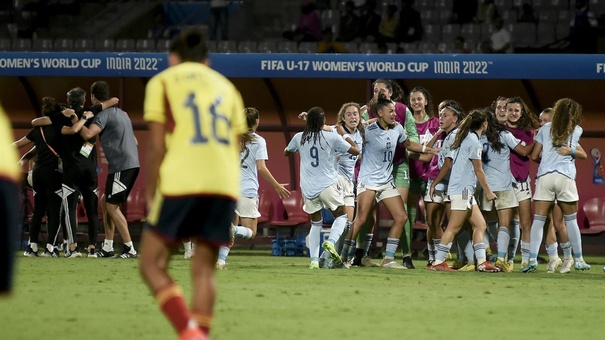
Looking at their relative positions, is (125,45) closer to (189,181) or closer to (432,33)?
(432,33)

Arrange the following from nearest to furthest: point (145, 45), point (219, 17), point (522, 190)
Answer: point (522, 190)
point (219, 17)
point (145, 45)

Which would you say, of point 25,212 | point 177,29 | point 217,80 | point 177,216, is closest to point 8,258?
point 177,216

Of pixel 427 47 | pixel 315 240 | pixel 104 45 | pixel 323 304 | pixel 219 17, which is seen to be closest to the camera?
pixel 323 304

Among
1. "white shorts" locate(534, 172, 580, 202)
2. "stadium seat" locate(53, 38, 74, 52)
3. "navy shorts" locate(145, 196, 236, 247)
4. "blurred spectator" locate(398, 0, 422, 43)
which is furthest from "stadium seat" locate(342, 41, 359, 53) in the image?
"navy shorts" locate(145, 196, 236, 247)

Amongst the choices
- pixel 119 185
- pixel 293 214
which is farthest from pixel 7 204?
pixel 293 214

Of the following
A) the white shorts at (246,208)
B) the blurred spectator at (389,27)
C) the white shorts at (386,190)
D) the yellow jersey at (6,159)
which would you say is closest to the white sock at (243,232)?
the white shorts at (246,208)

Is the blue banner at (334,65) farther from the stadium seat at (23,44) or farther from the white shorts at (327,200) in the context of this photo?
the stadium seat at (23,44)

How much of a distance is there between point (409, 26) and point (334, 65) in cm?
624

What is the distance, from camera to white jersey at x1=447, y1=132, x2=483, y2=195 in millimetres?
12625

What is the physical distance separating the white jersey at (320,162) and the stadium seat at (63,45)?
11.8 m

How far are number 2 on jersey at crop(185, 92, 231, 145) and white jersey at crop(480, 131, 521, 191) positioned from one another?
7480 millimetres

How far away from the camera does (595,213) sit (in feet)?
52.5

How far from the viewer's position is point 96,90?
14180 mm

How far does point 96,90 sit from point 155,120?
831 centimetres
